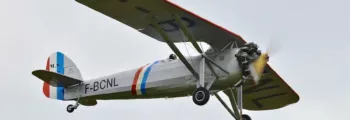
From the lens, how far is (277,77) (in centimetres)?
2180

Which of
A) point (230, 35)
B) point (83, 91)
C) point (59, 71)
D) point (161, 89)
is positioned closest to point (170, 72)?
point (161, 89)

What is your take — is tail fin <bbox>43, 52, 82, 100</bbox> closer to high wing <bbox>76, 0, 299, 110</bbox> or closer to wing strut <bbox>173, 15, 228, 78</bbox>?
high wing <bbox>76, 0, 299, 110</bbox>

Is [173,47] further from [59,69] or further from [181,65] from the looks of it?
[59,69]

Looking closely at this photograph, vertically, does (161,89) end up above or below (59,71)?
below

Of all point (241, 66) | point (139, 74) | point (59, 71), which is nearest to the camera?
point (241, 66)

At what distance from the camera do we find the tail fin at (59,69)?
22984 millimetres

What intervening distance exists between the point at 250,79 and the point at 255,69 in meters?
0.81

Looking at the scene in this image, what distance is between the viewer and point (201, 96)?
19.0m

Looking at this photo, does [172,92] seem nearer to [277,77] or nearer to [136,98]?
[136,98]

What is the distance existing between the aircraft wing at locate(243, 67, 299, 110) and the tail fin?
5019mm

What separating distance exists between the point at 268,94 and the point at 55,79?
611cm

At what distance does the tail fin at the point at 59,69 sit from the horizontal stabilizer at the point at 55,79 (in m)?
0.28

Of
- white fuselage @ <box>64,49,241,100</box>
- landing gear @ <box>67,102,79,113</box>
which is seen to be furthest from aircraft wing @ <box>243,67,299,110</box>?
landing gear @ <box>67,102,79,113</box>

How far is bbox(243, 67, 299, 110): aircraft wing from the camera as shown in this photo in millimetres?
22014
